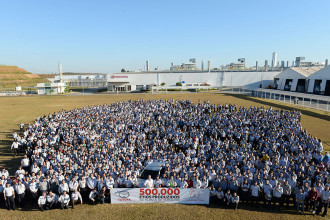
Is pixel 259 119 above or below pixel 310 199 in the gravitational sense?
above

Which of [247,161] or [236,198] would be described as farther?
[247,161]

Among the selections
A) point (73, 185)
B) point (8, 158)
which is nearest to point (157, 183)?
point (73, 185)

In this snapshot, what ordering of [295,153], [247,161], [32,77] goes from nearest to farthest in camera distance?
[247,161] < [295,153] < [32,77]

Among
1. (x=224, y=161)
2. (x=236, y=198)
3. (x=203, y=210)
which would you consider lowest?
(x=203, y=210)

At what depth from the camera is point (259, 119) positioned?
63.4 ft

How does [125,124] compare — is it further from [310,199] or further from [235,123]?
[310,199]

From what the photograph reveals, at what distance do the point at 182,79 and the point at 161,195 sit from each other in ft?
198

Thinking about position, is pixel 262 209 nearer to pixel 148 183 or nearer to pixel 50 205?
pixel 148 183

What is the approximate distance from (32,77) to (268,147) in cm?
13404

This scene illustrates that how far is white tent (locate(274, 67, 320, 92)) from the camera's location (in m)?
47.6

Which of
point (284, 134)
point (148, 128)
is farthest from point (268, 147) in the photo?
point (148, 128)

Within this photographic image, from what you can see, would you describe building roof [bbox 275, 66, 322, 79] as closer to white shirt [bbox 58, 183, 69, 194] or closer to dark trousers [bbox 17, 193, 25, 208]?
white shirt [bbox 58, 183, 69, 194]

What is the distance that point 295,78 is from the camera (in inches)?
1932

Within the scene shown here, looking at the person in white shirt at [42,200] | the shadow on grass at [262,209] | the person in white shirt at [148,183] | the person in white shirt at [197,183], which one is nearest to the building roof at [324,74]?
the shadow on grass at [262,209]
